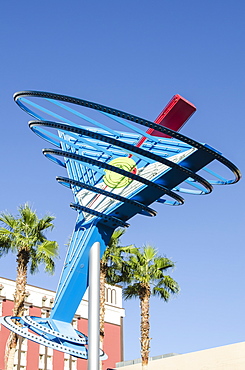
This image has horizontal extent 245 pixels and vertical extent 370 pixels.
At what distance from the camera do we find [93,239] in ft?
58.3

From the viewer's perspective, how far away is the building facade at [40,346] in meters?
31.2

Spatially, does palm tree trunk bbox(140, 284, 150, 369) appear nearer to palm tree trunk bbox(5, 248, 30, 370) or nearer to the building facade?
palm tree trunk bbox(5, 248, 30, 370)

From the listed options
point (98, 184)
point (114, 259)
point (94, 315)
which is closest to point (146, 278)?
point (114, 259)

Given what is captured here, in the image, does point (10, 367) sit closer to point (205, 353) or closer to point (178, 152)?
point (205, 353)

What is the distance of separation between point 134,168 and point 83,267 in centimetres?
333

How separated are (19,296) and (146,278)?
21.2 ft

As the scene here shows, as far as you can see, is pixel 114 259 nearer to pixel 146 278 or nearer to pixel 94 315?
pixel 146 278

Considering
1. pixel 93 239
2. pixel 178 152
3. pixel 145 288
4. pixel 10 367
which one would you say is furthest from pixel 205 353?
pixel 178 152

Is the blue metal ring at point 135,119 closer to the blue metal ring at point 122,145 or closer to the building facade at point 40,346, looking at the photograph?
the blue metal ring at point 122,145

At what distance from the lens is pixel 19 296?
21.9m

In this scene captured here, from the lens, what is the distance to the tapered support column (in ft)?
31.3

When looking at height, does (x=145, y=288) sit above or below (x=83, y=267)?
above

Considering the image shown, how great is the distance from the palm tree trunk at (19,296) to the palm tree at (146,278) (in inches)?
214

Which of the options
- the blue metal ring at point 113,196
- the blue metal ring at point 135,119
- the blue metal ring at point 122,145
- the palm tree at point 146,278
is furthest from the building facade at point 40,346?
the blue metal ring at point 135,119
